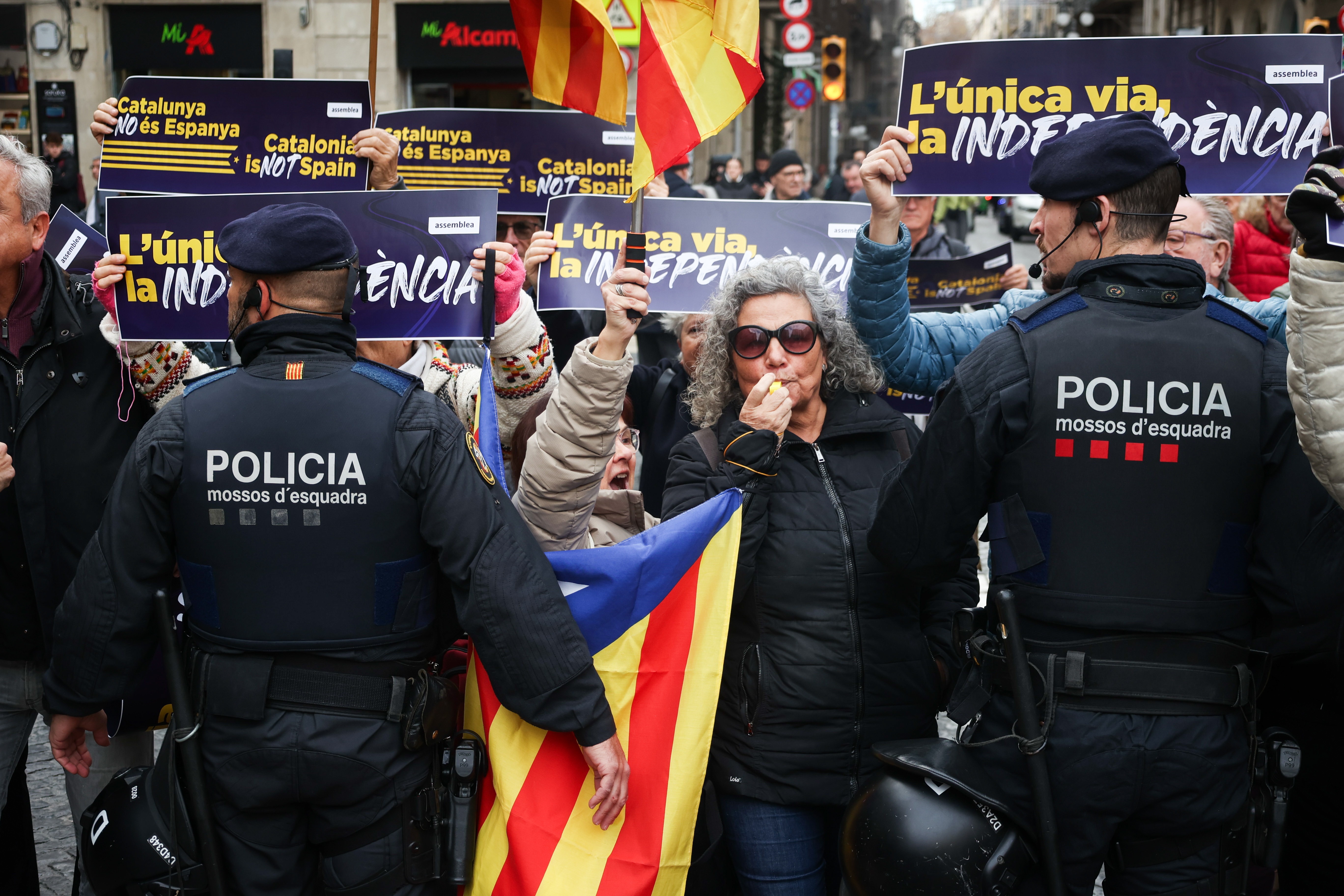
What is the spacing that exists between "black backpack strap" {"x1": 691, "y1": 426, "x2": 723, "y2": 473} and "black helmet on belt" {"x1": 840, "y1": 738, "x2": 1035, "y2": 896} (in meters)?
0.83

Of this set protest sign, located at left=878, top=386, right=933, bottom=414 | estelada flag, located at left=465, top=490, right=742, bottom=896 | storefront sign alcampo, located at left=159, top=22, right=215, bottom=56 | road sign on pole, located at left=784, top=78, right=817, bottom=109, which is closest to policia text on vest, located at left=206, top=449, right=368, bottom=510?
estelada flag, located at left=465, top=490, right=742, bottom=896

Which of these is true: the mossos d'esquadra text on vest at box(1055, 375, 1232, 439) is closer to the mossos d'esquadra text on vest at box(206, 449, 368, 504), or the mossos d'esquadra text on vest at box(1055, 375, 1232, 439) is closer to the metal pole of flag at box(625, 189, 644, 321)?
the metal pole of flag at box(625, 189, 644, 321)

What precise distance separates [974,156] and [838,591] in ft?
4.68

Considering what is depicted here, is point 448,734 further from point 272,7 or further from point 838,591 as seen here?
point 272,7

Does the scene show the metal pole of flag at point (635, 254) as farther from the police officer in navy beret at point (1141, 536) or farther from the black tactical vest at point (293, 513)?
the police officer in navy beret at point (1141, 536)

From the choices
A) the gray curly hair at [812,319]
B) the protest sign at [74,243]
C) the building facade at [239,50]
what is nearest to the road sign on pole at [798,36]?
the building facade at [239,50]

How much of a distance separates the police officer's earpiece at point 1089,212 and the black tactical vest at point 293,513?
1.50 m

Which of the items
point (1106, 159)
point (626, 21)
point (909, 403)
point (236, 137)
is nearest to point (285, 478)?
point (1106, 159)

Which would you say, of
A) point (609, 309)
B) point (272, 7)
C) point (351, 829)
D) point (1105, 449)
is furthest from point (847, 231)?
point (272, 7)

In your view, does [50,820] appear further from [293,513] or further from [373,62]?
[373,62]

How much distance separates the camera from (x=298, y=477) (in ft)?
8.33

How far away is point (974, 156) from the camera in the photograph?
3527 mm

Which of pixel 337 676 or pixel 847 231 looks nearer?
pixel 337 676

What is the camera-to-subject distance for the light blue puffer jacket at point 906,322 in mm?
3225
